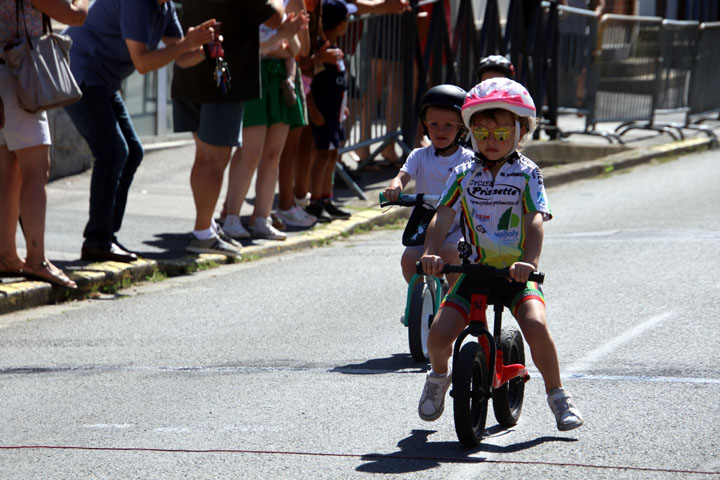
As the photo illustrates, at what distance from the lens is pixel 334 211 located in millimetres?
10594

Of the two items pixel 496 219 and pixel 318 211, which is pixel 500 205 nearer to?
pixel 496 219

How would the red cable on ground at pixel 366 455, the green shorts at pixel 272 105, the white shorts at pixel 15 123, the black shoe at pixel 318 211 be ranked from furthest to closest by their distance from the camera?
the black shoe at pixel 318 211, the green shorts at pixel 272 105, the white shorts at pixel 15 123, the red cable on ground at pixel 366 455

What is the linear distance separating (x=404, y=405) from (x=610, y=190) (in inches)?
315

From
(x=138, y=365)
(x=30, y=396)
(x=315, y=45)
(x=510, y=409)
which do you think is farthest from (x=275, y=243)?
(x=510, y=409)

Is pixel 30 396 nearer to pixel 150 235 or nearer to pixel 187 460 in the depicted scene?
pixel 187 460

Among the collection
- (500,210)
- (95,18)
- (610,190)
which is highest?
(95,18)

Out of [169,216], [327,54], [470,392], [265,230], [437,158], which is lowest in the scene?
[169,216]

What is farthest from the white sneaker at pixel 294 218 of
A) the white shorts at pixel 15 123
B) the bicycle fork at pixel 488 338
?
the bicycle fork at pixel 488 338

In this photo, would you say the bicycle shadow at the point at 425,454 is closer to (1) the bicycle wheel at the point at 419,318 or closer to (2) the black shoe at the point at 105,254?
(1) the bicycle wheel at the point at 419,318

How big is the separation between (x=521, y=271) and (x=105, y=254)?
442cm

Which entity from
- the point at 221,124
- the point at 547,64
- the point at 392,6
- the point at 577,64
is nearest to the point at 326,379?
the point at 221,124

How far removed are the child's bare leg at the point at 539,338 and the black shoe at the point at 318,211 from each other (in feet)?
19.1

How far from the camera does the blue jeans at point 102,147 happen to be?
7.99 metres

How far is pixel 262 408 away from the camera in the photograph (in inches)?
205
